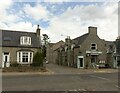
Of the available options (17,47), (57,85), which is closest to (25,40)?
(17,47)

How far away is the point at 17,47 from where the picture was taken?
37.2 meters

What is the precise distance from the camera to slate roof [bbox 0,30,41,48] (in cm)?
3700

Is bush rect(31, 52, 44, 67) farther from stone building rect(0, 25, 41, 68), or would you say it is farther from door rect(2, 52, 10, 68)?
door rect(2, 52, 10, 68)

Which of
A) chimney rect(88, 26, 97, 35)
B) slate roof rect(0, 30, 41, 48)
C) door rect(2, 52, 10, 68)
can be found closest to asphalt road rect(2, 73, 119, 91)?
door rect(2, 52, 10, 68)

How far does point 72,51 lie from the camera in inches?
1854

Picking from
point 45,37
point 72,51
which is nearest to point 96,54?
point 72,51

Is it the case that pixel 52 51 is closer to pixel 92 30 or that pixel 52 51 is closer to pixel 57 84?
pixel 92 30

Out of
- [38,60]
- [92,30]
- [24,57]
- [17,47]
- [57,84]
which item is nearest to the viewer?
[57,84]

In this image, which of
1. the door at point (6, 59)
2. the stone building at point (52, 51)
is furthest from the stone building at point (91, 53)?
the stone building at point (52, 51)

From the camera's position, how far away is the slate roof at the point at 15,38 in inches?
1457

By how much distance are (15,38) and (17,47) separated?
2078 millimetres

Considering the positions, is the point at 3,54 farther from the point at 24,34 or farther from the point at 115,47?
the point at 115,47

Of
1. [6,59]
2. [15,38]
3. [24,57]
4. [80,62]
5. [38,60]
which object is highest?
[15,38]

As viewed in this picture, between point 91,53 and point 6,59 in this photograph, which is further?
point 91,53
